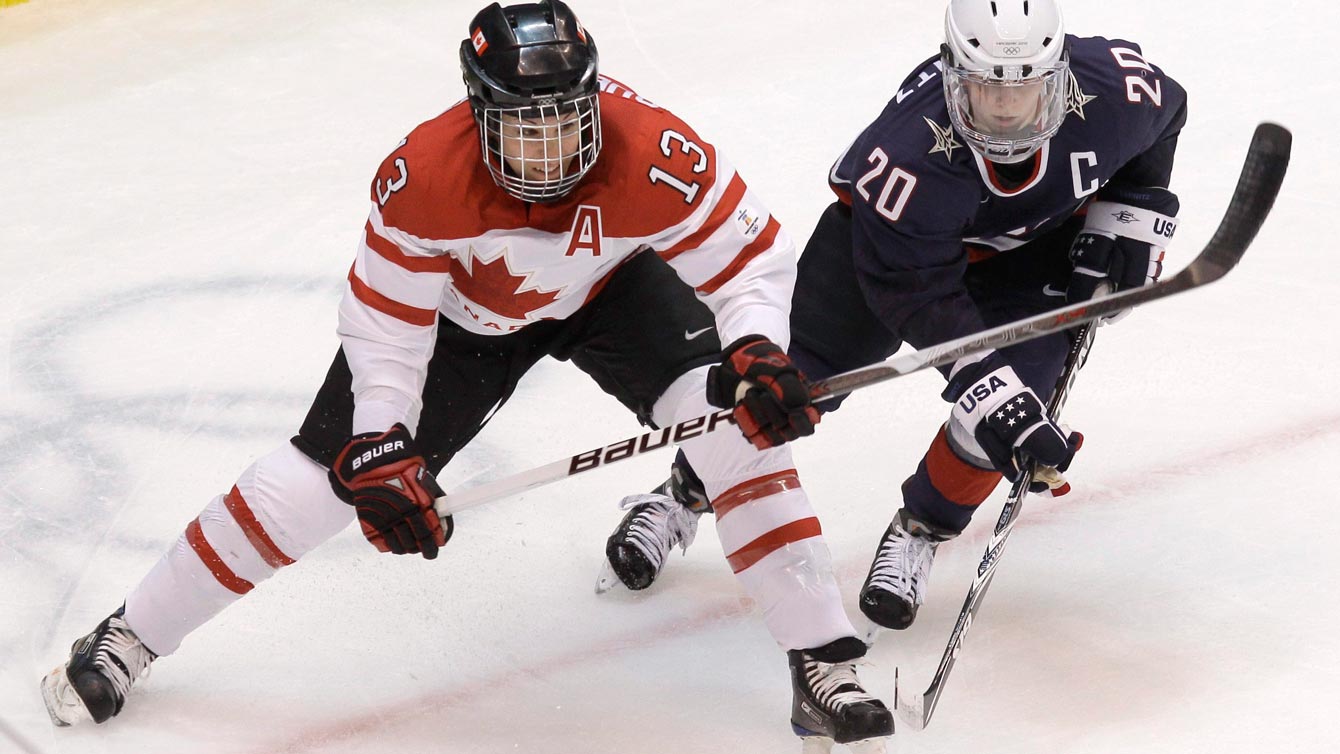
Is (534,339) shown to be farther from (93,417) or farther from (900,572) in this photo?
(93,417)

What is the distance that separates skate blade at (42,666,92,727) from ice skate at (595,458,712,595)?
1038 millimetres

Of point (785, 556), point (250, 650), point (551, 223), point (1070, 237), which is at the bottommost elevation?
point (250, 650)

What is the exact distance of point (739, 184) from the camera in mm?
2721

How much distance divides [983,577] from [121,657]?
1.60 meters

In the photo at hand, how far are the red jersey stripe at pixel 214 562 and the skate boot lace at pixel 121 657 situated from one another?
0.25 m

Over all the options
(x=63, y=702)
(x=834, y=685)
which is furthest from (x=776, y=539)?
(x=63, y=702)

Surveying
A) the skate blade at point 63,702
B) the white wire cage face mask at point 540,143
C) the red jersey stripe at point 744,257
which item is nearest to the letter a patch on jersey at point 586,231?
the white wire cage face mask at point 540,143

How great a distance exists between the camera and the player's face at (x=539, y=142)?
2.45 meters

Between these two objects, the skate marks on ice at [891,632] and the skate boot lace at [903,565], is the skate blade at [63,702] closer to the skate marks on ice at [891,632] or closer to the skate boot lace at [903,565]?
the skate marks on ice at [891,632]

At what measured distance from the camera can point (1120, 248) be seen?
10.0 feet

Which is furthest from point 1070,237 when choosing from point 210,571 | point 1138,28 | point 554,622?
point 1138,28

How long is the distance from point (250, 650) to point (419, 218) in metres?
1.10

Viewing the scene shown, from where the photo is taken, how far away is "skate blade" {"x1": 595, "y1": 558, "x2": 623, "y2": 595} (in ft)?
10.9

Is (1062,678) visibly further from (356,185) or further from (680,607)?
(356,185)
